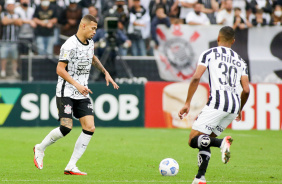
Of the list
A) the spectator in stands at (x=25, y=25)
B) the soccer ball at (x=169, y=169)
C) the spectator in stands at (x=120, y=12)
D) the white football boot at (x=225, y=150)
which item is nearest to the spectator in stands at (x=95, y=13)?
the spectator in stands at (x=120, y=12)

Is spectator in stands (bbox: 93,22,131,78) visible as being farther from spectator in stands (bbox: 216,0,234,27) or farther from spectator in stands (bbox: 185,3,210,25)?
spectator in stands (bbox: 216,0,234,27)

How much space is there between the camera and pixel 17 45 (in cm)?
1728

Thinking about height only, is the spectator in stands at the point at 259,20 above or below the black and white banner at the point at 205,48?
above

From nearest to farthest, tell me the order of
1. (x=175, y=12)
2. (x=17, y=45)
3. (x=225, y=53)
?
(x=225, y=53) → (x=17, y=45) → (x=175, y=12)

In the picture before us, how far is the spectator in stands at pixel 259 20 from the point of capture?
1897cm

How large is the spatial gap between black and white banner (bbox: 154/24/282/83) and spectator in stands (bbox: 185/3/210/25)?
26 cm

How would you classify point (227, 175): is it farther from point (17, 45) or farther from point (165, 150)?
point (17, 45)

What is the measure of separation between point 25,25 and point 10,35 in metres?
0.52

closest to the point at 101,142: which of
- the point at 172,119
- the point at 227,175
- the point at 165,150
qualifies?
the point at 165,150

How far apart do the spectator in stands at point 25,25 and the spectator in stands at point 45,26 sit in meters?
0.17

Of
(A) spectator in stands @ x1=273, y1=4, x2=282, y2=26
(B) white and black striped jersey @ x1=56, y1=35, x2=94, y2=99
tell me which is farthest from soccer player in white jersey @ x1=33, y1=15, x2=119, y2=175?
(A) spectator in stands @ x1=273, y1=4, x2=282, y2=26

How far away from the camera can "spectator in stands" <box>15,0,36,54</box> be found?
57.0ft

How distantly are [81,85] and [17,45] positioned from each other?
9.50 m

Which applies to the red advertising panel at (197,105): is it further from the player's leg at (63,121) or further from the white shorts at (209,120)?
the white shorts at (209,120)
